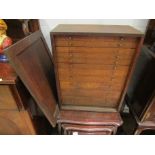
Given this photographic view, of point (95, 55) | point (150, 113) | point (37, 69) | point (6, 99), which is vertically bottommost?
point (150, 113)

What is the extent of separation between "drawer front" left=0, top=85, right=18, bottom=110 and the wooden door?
13cm

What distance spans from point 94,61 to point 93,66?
1.2 inches

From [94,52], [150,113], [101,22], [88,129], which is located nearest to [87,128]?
[88,129]

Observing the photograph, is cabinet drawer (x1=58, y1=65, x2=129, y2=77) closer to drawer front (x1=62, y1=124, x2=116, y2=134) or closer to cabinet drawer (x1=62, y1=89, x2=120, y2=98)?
cabinet drawer (x1=62, y1=89, x2=120, y2=98)

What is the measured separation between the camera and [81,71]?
2.68ft

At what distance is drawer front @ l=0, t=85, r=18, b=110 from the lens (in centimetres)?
77

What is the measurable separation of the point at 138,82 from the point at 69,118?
0.53m

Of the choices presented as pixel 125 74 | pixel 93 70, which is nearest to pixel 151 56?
pixel 125 74

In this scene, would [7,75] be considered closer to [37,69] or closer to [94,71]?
[37,69]

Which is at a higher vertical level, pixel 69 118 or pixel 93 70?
pixel 93 70
